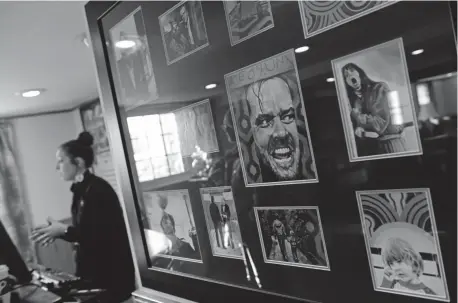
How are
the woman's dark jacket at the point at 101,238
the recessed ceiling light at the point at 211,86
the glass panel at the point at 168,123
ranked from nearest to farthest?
the recessed ceiling light at the point at 211,86
the glass panel at the point at 168,123
the woman's dark jacket at the point at 101,238

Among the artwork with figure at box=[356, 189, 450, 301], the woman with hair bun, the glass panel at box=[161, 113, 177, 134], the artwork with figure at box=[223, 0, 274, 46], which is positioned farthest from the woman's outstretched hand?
the artwork with figure at box=[356, 189, 450, 301]

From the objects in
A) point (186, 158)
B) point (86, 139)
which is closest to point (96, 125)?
point (86, 139)

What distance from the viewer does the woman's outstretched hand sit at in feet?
4.20

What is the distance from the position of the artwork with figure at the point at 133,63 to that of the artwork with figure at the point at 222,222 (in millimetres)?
276

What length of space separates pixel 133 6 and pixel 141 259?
2.13 ft

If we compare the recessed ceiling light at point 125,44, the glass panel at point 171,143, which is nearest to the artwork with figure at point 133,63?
the recessed ceiling light at point 125,44

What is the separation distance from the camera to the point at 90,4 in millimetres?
1050

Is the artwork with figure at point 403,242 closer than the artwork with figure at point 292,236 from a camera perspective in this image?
Yes

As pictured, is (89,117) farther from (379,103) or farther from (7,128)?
(379,103)

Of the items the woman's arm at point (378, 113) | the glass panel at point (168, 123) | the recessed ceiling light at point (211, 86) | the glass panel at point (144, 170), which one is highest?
the recessed ceiling light at point (211, 86)

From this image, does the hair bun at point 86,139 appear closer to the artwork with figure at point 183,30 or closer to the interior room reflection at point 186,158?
the interior room reflection at point 186,158

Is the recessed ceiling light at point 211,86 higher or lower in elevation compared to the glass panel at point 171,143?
higher

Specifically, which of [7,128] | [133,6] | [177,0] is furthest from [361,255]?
[7,128]

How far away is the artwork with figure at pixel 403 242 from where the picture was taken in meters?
0.52
